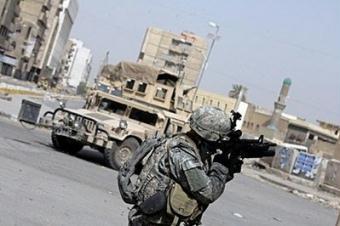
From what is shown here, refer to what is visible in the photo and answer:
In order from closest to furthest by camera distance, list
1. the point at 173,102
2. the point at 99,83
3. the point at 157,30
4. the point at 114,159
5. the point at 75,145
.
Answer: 1. the point at 114,159
2. the point at 75,145
3. the point at 173,102
4. the point at 99,83
5. the point at 157,30

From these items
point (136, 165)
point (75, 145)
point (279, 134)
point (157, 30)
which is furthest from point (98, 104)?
point (157, 30)

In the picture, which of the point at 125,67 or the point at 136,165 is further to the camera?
the point at 125,67

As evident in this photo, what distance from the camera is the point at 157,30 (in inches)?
5399

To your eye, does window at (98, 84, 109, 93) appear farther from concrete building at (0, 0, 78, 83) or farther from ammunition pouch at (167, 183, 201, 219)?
concrete building at (0, 0, 78, 83)

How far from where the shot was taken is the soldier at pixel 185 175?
3.75m

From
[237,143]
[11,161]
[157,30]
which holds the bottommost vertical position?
[11,161]

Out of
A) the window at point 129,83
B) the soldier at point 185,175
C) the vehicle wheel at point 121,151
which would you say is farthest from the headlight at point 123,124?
the soldier at point 185,175

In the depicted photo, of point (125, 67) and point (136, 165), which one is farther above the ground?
point (125, 67)

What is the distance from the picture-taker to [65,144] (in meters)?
17.3

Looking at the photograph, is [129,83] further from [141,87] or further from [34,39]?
[34,39]

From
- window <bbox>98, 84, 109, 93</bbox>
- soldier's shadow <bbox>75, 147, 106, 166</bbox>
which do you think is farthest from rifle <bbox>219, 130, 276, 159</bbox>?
window <bbox>98, 84, 109, 93</bbox>

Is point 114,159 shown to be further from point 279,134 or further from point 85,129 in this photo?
point 279,134

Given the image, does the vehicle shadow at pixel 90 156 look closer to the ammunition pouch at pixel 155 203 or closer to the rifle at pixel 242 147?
the ammunition pouch at pixel 155 203

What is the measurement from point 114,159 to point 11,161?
4.23 metres
